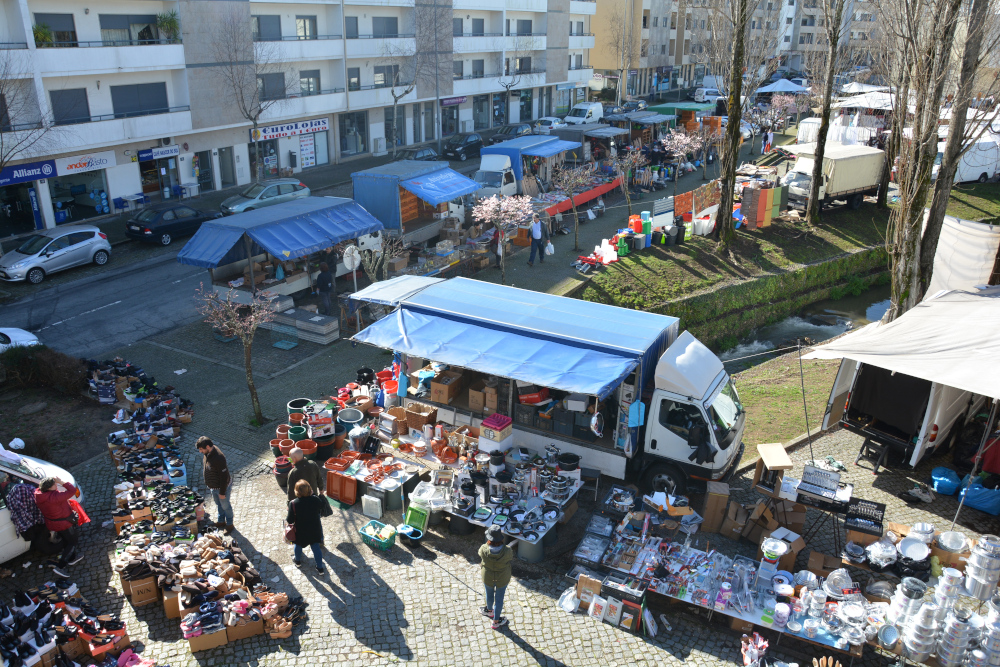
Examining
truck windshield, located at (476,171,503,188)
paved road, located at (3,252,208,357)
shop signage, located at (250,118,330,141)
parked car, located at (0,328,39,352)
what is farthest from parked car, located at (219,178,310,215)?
parked car, located at (0,328,39,352)

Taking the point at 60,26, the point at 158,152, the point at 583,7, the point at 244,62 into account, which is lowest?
the point at 158,152

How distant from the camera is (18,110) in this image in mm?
25438

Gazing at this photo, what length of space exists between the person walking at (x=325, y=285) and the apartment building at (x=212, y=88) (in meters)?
14.0

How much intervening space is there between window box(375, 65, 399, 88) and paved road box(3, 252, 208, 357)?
23452 mm

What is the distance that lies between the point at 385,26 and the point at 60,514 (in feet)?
129

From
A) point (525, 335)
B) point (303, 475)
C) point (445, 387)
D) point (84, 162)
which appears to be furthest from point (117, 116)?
point (303, 475)

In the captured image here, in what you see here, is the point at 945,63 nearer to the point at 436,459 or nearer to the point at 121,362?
the point at 436,459

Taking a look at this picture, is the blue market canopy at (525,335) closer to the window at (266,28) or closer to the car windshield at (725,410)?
the car windshield at (725,410)

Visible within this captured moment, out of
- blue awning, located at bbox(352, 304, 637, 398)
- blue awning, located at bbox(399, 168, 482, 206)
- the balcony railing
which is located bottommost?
blue awning, located at bbox(352, 304, 637, 398)

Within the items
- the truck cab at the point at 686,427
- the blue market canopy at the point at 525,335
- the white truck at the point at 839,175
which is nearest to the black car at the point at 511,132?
the white truck at the point at 839,175

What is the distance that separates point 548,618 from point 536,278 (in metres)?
14.8

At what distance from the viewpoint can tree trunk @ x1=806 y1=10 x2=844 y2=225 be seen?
25.8 m

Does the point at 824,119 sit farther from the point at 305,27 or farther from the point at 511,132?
the point at 305,27

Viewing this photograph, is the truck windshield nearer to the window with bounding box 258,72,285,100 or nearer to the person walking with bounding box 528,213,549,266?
the person walking with bounding box 528,213,549,266
